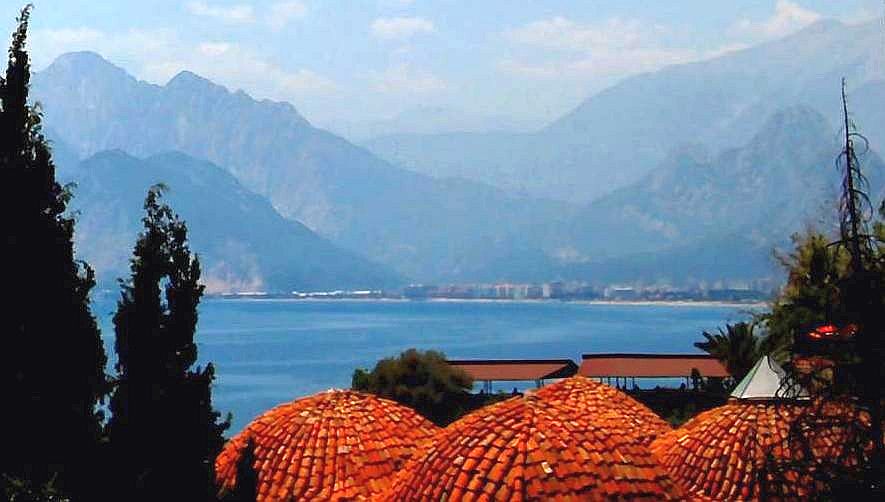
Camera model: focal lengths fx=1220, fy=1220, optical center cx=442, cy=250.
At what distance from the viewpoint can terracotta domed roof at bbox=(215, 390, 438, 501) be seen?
14859 millimetres

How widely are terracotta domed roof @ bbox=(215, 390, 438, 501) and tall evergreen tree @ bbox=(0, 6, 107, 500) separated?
Result: 2.48 meters

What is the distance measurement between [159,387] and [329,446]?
3.52 m

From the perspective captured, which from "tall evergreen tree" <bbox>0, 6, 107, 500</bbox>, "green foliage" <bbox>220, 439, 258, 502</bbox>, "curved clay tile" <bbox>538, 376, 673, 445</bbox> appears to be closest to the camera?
"green foliage" <bbox>220, 439, 258, 502</bbox>

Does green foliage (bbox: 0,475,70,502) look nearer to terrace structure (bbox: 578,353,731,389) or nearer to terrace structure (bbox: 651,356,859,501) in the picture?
terrace structure (bbox: 651,356,859,501)

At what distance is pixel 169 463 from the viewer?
12352 mm

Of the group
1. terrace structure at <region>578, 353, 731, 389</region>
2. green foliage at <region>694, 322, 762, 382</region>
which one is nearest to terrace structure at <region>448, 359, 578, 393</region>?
terrace structure at <region>578, 353, 731, 389</region>

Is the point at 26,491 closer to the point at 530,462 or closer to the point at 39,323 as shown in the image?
the point at 39,323

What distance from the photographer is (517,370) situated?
43.9 meters

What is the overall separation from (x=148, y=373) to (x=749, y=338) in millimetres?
19251

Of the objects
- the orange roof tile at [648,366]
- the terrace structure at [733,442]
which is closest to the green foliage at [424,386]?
the orange roof tile at [648,366]

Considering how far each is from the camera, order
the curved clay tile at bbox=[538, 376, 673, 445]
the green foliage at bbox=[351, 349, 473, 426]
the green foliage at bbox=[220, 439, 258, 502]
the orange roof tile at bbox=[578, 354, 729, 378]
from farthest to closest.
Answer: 1. the orange roof tile at bbox=[578, 354, 729, 378]
2. the green foliage at bbox=[351, 349, 473, 426]
3. the curved clay tile at bbox=[538, 376, 673, 445]
4. the green foliage at bbox=[220, 439, 258, 502]

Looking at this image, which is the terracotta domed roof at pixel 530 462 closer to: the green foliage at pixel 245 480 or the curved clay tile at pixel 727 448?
the green foliage at pixel 245 480

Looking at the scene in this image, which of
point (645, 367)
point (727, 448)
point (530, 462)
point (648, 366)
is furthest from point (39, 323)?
point (648, 366)

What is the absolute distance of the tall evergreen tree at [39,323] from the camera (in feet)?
41.9
